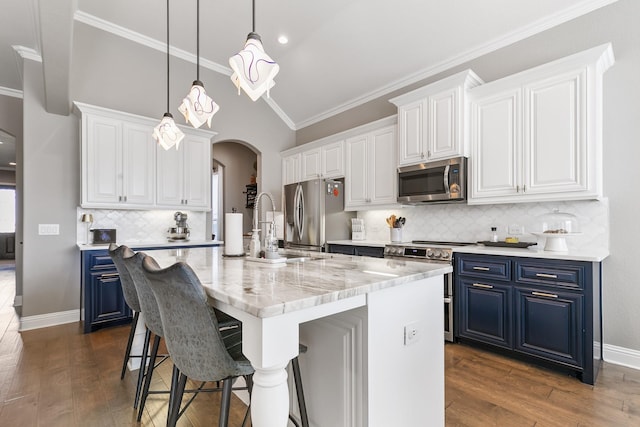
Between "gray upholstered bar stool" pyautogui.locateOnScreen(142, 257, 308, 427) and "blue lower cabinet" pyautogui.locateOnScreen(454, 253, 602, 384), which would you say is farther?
"blue lower cabinet" pyautogui.locateOnScreen(454, 253, 602, 384)

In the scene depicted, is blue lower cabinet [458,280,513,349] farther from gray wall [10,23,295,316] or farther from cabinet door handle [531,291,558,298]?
gray wall [10,23,295,316]

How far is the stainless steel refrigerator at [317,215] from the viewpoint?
4.39 metres

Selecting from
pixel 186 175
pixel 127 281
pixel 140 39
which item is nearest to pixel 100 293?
pixel 186 175

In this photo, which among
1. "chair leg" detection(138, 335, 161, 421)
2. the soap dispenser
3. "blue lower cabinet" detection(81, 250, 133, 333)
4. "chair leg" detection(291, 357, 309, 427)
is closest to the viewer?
"chair leg" detection(291, 357, 309, 427)

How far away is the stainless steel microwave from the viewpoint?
321cm

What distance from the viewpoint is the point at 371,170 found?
4207 mm

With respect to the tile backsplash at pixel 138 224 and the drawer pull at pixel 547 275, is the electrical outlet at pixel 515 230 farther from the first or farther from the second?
the tile backsplash at pixel 138 224

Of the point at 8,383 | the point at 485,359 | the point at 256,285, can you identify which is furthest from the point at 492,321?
the point at 8,383

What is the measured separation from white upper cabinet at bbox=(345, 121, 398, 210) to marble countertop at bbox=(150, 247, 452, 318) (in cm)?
224

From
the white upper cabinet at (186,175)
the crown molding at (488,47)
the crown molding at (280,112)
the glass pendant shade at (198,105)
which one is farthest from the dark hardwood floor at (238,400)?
the crown molding at (280,112)

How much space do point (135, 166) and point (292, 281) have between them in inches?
139

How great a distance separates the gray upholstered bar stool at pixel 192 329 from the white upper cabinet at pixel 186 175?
334 centimetres

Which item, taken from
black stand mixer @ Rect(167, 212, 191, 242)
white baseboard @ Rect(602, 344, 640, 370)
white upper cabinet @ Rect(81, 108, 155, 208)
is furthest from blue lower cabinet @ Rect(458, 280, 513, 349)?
white upper cabinet @ Rect(81, 108, 155, 208)

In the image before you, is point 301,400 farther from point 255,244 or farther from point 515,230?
point 515,230
